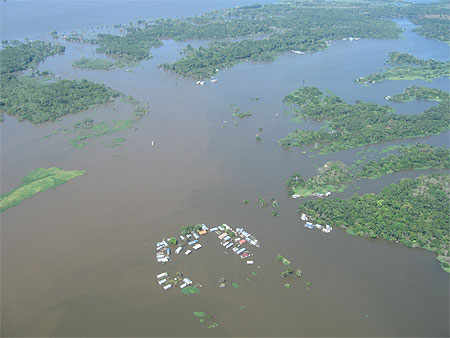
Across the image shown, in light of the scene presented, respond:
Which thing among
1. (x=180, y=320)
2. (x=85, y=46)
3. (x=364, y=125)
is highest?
(x=85, y=46)

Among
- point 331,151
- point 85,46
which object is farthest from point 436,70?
point 85,46

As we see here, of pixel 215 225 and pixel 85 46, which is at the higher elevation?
pixel 85 46

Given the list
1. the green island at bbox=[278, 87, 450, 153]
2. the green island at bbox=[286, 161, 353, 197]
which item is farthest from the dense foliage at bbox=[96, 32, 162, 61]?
the green island at bbox=[286, 161, 353, 197]

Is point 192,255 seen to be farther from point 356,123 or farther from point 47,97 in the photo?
point 47,97

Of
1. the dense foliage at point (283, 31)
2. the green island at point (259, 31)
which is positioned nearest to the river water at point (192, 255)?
the dense foliage at point (283, 31)

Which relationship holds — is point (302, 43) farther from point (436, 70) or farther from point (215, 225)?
point (215, 225)

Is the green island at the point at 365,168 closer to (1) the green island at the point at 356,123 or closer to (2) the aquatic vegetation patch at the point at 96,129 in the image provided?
(1) the green island at the point at 356,123

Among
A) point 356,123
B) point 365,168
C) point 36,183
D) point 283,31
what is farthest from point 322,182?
point 283,31
